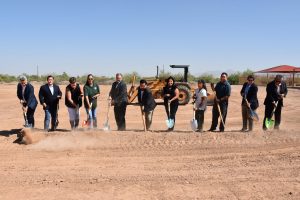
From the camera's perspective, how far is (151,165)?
25.8 ft

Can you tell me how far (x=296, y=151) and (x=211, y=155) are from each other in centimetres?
188

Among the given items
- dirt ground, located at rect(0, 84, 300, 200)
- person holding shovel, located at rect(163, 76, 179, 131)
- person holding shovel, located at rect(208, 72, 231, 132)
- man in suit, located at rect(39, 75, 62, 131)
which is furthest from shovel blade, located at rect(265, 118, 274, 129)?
man in suit, located at rect(39, 75, 62, 131)

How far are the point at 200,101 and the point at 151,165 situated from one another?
306 cm

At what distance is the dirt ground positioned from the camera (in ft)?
20.8

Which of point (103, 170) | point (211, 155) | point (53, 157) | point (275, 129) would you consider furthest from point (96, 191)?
point (275, 129)

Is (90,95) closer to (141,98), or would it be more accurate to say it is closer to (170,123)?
(141,98)

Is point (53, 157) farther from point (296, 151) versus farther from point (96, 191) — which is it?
point (296, 151)

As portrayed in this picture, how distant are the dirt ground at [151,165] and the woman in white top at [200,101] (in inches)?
28.6

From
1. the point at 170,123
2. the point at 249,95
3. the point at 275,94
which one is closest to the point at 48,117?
the point at 170,123

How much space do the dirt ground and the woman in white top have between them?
0.73 meters

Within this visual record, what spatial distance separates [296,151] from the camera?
870 centimetres

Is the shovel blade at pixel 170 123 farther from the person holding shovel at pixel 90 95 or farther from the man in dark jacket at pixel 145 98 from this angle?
the person holding shovel at pixel 90 95

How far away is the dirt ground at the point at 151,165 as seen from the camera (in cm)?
635

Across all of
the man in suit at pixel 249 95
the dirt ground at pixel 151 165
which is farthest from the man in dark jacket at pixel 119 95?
the man in suit at pixel 249 95
